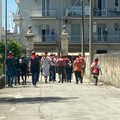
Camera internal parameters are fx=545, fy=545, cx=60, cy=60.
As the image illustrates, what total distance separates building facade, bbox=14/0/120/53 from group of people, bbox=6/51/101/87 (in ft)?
124

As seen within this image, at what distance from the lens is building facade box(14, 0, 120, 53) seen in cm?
7375

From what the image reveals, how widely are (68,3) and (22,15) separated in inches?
259

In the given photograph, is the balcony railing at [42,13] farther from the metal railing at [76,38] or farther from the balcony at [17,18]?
the metal railing at [76,38]

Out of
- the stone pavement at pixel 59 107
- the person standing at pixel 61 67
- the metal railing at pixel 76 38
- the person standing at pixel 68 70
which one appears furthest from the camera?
the metal railing at pixel 76 38

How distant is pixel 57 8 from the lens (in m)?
75.6

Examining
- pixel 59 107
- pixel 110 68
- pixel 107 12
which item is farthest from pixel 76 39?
pixel 59 107

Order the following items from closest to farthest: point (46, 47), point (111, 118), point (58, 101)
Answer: point (111, 118)
point (58, 101)
point (46, 47)

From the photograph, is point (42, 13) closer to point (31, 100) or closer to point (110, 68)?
point (110, 68)

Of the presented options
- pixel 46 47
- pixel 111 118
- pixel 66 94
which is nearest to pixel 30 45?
pixel 46 47

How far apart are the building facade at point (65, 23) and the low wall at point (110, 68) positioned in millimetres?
38428

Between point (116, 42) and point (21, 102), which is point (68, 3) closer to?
point (116, 42)

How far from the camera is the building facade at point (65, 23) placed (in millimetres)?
73750

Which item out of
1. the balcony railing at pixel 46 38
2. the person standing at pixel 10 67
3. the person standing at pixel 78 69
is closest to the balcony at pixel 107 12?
the balcony railing at pixel 46 38

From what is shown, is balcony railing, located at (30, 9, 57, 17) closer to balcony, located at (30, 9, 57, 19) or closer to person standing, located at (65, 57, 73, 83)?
balcony, located at (30, 9, 57, 19)
